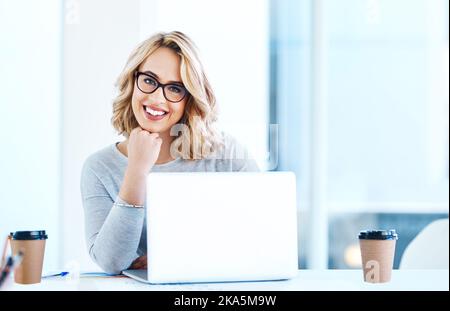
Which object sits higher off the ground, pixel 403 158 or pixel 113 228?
pixel 403 158

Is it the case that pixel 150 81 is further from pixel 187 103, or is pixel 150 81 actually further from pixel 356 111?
pixel 356 111

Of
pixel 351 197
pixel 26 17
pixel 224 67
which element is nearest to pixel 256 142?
pixel 224 67

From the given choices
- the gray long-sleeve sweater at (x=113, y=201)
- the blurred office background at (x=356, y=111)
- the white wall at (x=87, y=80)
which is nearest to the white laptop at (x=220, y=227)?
the gray long-sleeve sweater at (x=113, y=201)

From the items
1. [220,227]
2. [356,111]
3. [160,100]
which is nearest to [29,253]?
[220,227]

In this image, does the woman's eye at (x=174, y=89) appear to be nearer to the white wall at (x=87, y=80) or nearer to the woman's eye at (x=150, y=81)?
the woman's eye at (x=150, y=81)

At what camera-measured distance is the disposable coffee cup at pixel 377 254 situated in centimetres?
135

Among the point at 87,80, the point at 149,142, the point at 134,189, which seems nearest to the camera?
the point at 134,189

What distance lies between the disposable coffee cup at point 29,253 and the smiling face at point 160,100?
1.29 ft

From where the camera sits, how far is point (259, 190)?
1.31 metres

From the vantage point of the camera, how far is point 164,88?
1.57 m

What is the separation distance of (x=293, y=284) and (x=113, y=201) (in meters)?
0.47

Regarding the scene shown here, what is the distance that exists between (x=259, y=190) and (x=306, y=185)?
1.82m

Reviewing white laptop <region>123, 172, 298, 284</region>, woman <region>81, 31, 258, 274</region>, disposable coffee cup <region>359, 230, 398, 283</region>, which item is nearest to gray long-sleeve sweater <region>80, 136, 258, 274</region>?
woman <region>81, 31, 258, 274</region>
